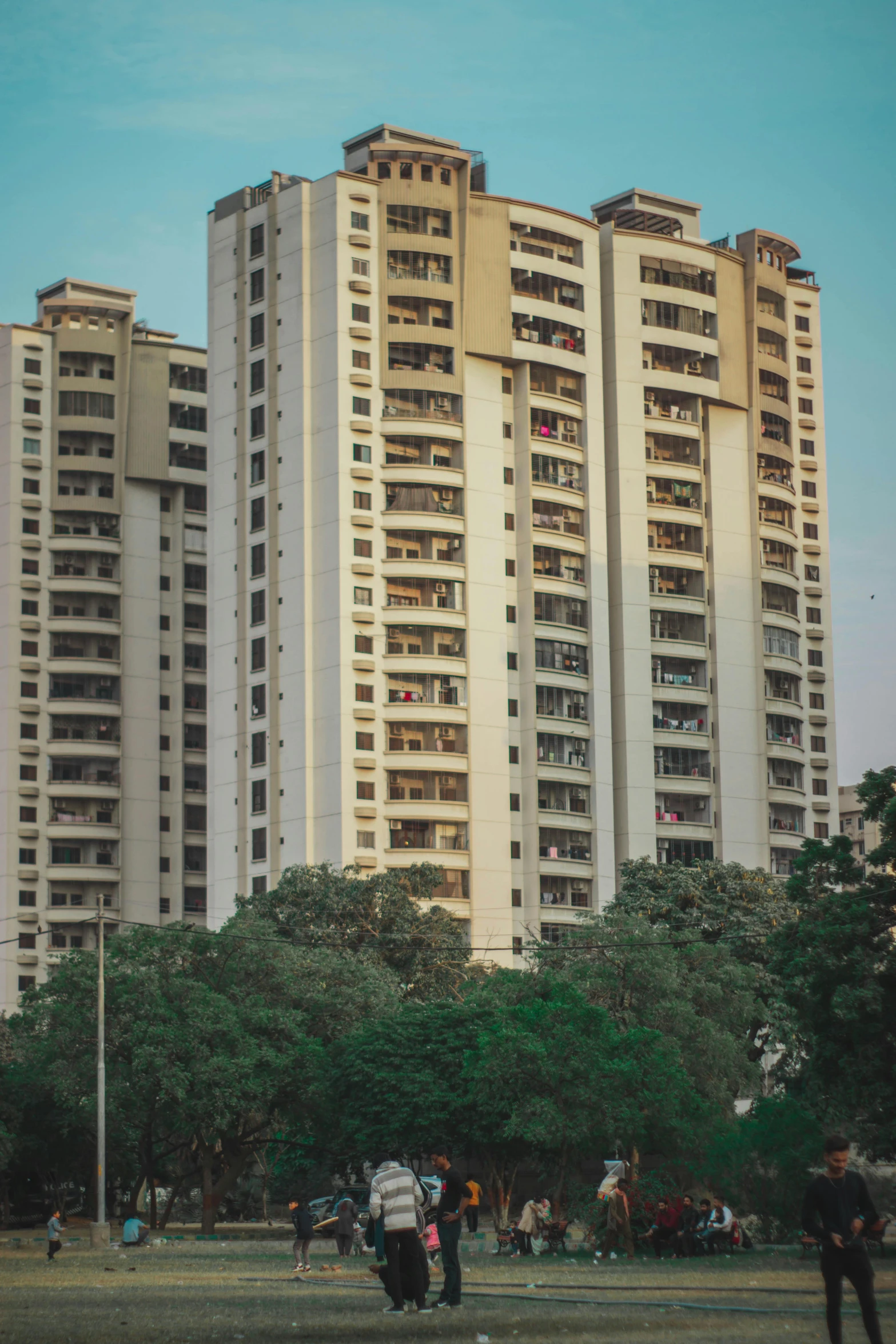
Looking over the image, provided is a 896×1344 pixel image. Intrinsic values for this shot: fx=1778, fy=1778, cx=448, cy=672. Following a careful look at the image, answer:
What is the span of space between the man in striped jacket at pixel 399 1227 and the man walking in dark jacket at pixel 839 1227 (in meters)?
6.37

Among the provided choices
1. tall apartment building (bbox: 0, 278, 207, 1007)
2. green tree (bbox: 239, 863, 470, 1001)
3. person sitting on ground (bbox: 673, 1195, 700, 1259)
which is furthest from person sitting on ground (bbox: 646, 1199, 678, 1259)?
tall apartment building (bbox: 0, 278, 207, 1007)

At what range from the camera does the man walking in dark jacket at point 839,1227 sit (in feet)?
46.0

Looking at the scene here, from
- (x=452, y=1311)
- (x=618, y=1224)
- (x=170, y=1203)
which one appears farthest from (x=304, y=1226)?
(x=170, y=1203)

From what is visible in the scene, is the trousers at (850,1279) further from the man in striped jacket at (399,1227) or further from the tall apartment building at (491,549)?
the tall apartment building at (491,549)

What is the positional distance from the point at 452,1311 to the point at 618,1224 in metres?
15.4

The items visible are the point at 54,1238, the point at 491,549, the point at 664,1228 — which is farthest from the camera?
the point at 491,549

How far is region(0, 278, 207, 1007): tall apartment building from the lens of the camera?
344 ft

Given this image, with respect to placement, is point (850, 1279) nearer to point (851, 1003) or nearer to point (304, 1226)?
point (304, 1226)

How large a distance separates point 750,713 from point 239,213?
130 ft

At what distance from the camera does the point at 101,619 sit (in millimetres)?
109312

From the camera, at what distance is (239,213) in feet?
318

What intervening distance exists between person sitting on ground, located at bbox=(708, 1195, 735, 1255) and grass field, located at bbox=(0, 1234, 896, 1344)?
1.39m

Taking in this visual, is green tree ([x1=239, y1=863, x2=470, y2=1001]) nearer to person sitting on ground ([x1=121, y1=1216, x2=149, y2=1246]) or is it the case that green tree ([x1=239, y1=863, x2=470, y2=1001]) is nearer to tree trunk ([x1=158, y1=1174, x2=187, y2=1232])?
tree trunk ([x1=158, y1=1174, x2=187, y2=1232])

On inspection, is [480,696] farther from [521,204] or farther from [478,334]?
[521,204]
